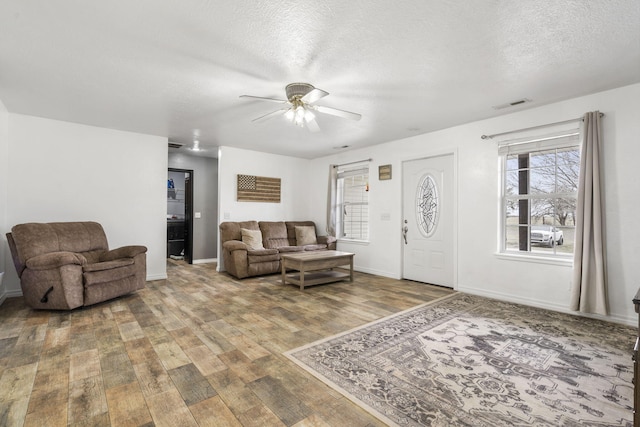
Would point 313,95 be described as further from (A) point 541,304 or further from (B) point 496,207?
(A) point 541,304

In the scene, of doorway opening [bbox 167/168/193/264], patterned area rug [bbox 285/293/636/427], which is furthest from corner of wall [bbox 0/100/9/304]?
patterned area rug [bbox 285/293/636/427]

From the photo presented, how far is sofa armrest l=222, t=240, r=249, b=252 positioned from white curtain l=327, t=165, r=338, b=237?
6.20ft

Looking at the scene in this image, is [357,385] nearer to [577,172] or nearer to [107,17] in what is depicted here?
[107,17]

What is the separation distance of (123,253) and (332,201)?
381 cm

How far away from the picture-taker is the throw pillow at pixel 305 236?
20.5ft

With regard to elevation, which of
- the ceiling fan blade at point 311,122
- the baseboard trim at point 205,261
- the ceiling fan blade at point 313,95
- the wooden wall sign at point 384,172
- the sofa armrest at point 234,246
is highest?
the ceiling fan blade at point 313,95

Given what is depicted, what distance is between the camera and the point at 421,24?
209 centimetres

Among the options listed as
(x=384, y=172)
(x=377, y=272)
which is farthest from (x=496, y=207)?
(x=377, y=272)

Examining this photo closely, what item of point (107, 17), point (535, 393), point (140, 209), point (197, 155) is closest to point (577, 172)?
point (535, 393)

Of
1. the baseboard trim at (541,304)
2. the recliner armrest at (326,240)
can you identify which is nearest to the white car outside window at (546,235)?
the baseboard trim at (541,304)

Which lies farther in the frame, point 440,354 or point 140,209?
point 140,209

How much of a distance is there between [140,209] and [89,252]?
1060 millimetres

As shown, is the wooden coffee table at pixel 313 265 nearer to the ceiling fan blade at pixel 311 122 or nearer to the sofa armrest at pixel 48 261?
the ceiling fan blade at pixel 311 122

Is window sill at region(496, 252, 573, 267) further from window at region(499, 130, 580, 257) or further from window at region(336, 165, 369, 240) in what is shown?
window at region(336, 165, 369, 240)
